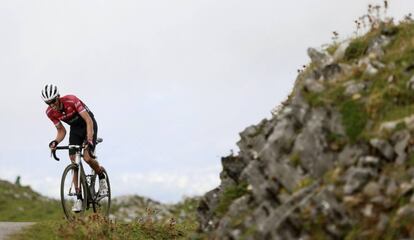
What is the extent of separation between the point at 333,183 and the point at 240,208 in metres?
2.14

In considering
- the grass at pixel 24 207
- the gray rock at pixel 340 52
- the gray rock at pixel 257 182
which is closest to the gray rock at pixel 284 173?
the gray rock at pixel 257 182

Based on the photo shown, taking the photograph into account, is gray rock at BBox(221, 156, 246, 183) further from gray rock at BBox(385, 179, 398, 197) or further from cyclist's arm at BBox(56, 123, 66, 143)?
cyclist's arm at BBox(56, 123, 66, 143)

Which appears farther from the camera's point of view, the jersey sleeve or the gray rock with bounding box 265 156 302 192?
the jersey sleeve

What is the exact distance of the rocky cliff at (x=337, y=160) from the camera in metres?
10.8

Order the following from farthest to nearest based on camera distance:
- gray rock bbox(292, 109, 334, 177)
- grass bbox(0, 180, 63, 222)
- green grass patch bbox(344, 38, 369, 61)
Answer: grass bbox(0, 180, 63, 222) → green grass patch bbox(344, 38, 369, 61) → gray rock bbox(292, 109, 334, 177)

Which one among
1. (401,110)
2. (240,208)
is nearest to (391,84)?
(401,110)

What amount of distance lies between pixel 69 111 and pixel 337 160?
396 inches

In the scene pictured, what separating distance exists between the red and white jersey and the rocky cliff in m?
6.63

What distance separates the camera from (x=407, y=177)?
10.9 m

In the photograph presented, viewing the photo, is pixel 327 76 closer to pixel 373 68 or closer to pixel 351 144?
pixel 373 68

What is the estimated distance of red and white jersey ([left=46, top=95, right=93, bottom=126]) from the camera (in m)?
19.9

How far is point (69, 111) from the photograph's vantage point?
1995 centimetres

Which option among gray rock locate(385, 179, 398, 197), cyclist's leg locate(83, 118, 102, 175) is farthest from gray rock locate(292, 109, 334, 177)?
cyclist's leg locate(83, 118, 102, 175)

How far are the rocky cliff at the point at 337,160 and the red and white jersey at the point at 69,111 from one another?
6.63 metres
